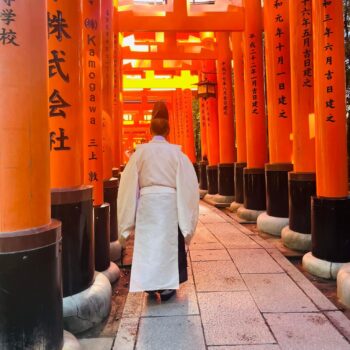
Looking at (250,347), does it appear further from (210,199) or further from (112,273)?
(210,199)

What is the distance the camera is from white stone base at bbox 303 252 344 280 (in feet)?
13.9

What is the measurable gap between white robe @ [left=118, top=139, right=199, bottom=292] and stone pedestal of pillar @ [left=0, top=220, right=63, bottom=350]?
46.6 inches

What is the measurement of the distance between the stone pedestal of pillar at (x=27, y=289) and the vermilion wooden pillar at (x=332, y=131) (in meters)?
3.04

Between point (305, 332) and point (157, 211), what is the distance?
4.85 ft

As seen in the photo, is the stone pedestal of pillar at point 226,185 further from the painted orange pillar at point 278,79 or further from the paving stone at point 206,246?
the paving stone at point 206,246

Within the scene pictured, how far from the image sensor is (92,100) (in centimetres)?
426

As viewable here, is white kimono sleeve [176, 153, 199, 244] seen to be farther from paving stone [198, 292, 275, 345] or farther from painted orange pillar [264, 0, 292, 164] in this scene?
painted orange pillar [264, 0, 292, 164]

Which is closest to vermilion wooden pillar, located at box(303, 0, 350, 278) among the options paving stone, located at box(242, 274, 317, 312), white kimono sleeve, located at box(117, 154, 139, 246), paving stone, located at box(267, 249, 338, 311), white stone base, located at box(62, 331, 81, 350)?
paving stone, located at box(267, 249, 338, 311)

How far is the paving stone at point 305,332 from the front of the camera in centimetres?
279

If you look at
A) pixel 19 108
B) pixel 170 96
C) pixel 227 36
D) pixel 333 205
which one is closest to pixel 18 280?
pixel 19 108

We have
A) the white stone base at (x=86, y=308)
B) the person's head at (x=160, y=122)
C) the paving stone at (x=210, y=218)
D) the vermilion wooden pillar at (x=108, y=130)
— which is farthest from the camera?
the paving stone at (x=210, y=218)

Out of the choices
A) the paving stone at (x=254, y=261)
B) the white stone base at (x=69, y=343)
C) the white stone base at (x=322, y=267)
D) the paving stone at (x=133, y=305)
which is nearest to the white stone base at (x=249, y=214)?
the paving stone at (x=254, y=261)

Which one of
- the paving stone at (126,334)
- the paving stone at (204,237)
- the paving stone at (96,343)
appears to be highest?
the paving stone at (204,237)

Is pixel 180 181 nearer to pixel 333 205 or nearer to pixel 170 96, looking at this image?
pixel 333 205
